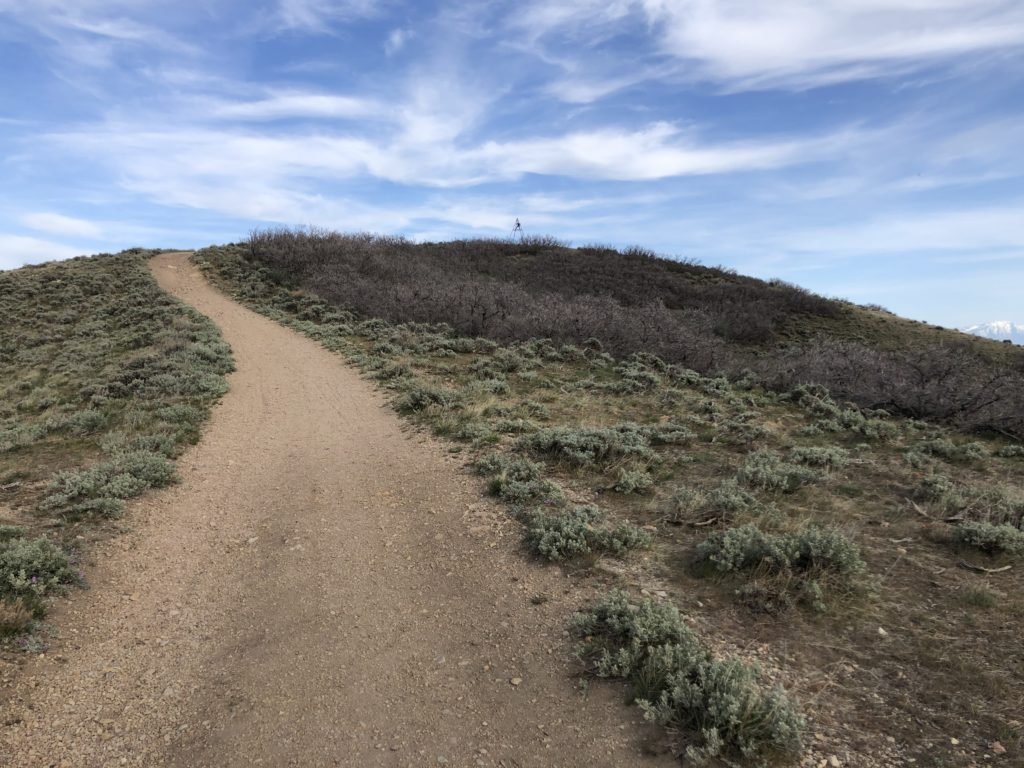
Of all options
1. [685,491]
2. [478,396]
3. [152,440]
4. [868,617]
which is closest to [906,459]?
[685,491]

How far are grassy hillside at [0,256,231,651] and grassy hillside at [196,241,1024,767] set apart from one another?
480 cm

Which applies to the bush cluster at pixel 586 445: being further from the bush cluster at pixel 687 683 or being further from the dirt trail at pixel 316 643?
the bush cluster at pixel 687 683

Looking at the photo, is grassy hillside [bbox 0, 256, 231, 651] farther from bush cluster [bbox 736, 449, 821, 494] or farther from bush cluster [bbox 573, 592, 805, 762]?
bush cluster [bbox 736, 449, 821, 494]

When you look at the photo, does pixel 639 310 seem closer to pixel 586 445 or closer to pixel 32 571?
pixel 586 445

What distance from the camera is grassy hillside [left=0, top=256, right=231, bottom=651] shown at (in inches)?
222

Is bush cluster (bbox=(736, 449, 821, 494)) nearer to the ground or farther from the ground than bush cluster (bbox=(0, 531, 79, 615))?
farther from the ground

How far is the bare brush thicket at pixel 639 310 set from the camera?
523 inches

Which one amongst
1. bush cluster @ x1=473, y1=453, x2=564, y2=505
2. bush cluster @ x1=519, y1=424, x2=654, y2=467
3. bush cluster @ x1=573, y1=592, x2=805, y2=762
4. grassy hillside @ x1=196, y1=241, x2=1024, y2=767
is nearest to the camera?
bush cluster @ x1=573, y1=592, x2=805, y2=762

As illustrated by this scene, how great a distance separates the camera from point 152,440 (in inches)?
370

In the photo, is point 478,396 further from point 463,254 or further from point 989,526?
point 463,254

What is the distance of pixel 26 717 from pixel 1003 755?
6741 mm

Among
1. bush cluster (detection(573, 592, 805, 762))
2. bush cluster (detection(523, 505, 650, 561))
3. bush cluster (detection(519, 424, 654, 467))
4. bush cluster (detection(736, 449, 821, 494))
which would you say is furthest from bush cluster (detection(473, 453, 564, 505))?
bush cluster (detection(736, 449, 821, 494))

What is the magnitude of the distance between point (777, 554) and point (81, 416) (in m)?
12.6

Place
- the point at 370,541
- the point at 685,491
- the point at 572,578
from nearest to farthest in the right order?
1. the point at 572,578
2. the point at 370,541
3. the point at 685,491
